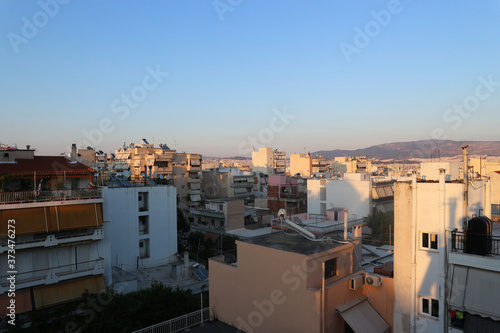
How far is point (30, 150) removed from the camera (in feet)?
59.0

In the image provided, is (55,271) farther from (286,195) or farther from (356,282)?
(286,195)

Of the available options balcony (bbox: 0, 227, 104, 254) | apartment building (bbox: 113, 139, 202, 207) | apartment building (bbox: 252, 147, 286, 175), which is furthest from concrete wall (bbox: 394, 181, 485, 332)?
apartment building (bbox: 252, 147, 286, 175)

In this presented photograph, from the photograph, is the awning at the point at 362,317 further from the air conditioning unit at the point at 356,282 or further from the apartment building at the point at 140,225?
the apartment building at the point at 140,225

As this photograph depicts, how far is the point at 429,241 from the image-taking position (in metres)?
9.07

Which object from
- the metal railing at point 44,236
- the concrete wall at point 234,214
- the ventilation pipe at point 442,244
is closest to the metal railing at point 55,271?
the metal railing at point 44,236

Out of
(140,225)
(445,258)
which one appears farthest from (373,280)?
(140,225)

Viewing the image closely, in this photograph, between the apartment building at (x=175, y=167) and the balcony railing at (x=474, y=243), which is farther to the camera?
the apartment building at (x=175, y=167)

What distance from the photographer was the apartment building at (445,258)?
7809 mm

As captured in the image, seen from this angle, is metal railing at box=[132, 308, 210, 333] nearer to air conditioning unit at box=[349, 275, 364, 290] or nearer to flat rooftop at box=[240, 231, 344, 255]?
flat rooftop at box=[240, 231, 344, 255]

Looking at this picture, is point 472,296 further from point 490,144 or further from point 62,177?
point 490,144

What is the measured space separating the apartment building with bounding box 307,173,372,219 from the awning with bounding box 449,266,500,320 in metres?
27.6

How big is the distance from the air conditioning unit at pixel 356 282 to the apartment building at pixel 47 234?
1189cm

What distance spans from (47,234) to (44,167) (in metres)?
3.76

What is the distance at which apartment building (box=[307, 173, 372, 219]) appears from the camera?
35.1 metres
